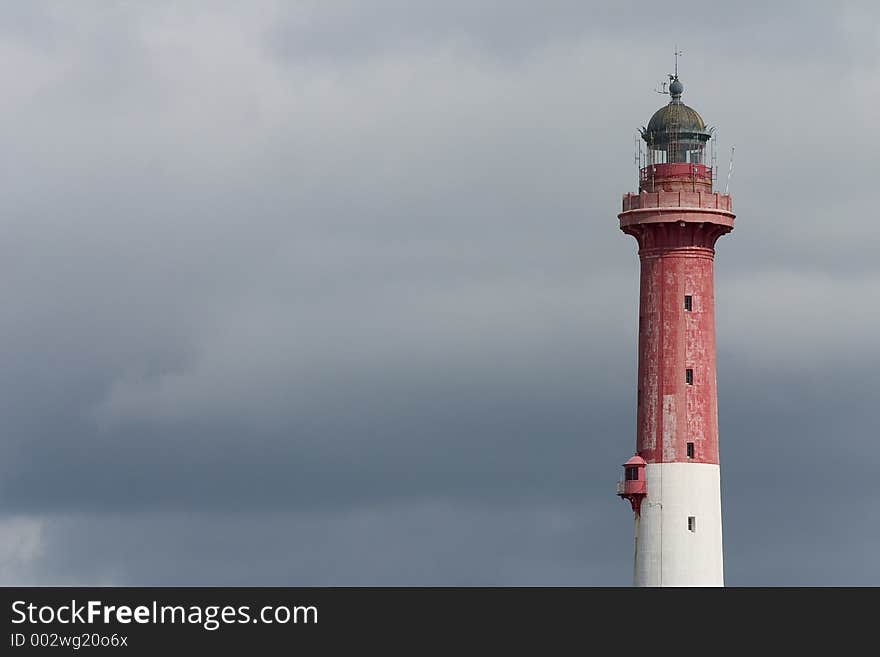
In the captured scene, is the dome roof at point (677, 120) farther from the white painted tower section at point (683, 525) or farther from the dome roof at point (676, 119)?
the white painted tower section at point (683, 525)

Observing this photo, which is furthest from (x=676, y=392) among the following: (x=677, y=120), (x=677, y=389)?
(x=677, y=120)

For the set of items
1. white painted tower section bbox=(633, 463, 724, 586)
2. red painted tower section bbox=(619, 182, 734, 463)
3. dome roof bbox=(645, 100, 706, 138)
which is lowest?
white painted tower section bbox=(633, 463, 724, 586)

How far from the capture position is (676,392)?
153m

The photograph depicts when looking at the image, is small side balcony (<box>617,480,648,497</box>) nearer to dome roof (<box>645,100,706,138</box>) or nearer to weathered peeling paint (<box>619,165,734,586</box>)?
weathered peeling paint (<box>619,165,734,586</box>)

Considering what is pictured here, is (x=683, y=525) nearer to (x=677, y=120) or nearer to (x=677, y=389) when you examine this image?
(x=677, y=389)

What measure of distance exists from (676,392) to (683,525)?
18.4 ft

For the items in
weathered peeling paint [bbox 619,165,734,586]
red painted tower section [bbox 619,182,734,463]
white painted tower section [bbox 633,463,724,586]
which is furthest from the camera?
red painted tower section [bbox 619,182,734,463]

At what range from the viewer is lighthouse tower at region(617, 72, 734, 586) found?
15212 cm

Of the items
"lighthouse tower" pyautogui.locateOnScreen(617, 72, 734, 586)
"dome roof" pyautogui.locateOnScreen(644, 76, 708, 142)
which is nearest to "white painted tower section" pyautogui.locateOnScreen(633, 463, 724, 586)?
"lighthouse tower" pyautogui.locateOnScreen(617, 72, 734, 586)

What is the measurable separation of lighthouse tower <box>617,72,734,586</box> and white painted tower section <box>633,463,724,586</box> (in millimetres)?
42

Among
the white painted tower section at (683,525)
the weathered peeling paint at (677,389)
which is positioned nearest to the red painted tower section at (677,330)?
the weathered peeling paint at (677,389)

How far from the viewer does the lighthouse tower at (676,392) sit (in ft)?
499

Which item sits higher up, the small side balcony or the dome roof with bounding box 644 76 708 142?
the dome roof with bounding box 644 76 708 142
